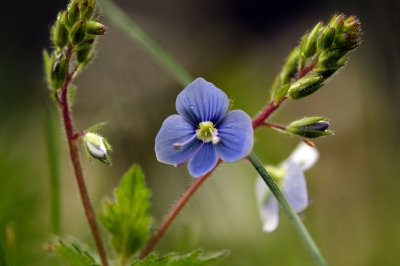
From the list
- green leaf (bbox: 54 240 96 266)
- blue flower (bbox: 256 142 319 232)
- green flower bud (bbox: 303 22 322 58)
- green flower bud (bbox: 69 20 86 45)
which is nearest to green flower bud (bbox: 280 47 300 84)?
green flower bud (bbox: 303 22 322 58)

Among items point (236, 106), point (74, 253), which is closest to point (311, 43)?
point (74, 253)

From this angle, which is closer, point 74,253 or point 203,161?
point 203,161

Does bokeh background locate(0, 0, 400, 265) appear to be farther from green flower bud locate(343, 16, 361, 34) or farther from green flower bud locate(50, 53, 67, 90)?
green flower bud locate(343, 16, 361, 34)

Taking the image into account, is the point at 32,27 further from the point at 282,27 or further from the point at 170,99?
the point at 282,27

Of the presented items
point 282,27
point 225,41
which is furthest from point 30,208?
point 282,27

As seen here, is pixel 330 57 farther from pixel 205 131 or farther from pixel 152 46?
pixel 152 46

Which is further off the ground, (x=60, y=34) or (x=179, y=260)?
(x=60, y=34)
